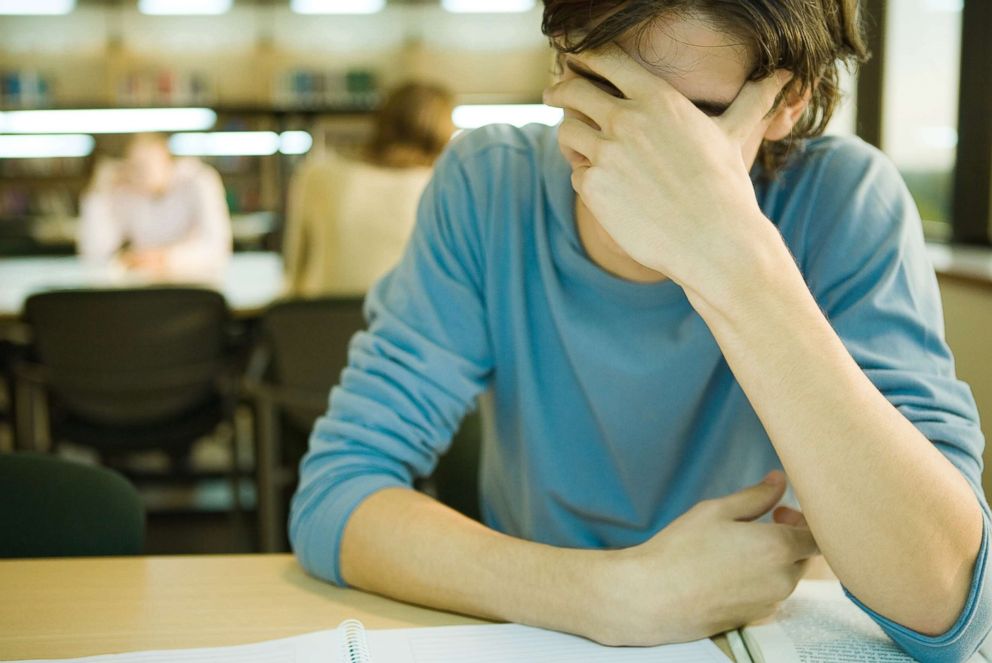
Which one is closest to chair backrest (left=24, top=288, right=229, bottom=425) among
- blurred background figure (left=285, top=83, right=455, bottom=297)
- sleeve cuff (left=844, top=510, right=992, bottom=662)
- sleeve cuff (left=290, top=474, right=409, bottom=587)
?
blurred background figure (left=285, top=83, right=455, bottom=297)

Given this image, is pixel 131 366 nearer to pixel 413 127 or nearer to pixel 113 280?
pixel 113 280

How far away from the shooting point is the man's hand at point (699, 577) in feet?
2.46

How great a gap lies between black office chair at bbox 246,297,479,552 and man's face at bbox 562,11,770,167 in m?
1.60

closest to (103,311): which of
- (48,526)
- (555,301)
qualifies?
(48,526)

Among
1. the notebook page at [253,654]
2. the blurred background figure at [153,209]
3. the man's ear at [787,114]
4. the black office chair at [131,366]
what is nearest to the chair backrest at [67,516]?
the notebook page at [253,654]

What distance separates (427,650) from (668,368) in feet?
1.31

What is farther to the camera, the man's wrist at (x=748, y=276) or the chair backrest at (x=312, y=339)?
the chair backrest at (x=312, y=339)

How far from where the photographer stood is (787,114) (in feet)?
3.06

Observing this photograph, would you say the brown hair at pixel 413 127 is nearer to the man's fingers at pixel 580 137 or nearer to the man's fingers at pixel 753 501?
the man's fingers at pixel 580 137

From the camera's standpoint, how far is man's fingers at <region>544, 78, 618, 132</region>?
0.84 m

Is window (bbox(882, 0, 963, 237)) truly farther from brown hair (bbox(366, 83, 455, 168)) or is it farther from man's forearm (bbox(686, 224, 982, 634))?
man's forearm (bbox(686, 224, 982, 634))

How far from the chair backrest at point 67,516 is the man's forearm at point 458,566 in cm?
32

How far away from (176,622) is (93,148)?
8.17 metres

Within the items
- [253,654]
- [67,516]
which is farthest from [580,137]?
[67,516]
